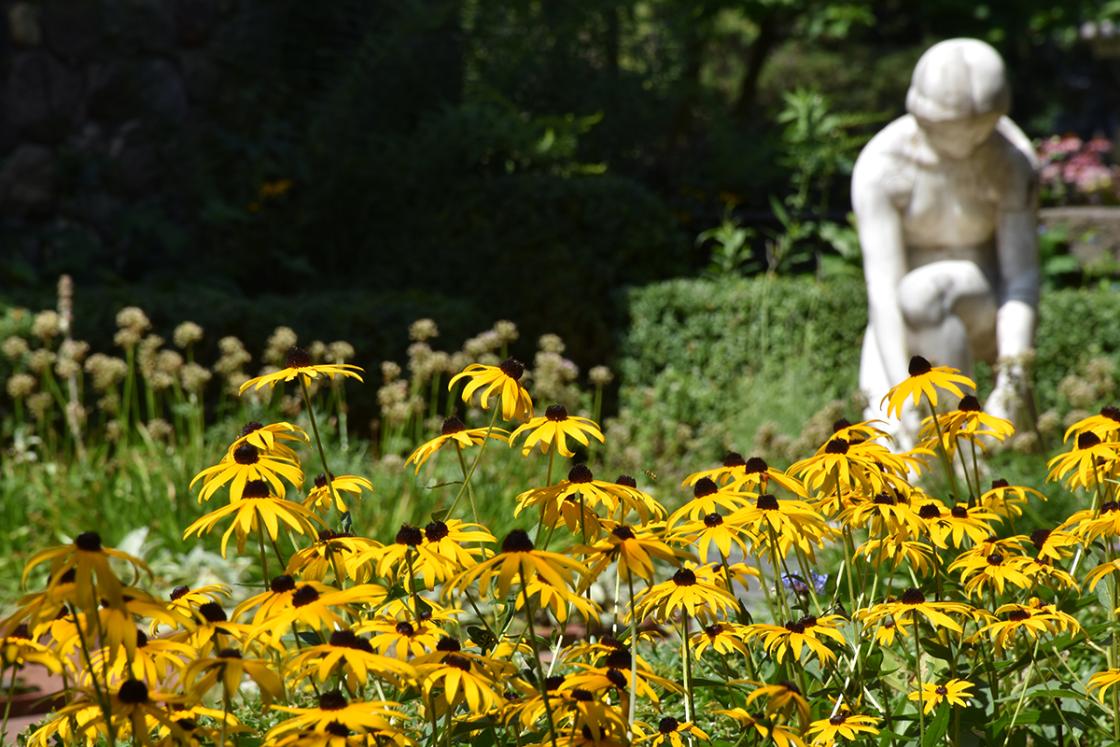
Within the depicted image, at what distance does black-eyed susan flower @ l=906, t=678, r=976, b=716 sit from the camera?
81.7 inches

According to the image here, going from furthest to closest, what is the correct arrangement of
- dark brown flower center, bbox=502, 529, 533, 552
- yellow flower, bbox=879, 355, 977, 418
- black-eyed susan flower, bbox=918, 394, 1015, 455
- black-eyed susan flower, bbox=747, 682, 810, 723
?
black-eyed susan flower, bbox=918, 394, 1015, 455, yellow flower, bbox=879, 355, 977, 418, black-eyed susan flower, bbox=747, 682, 810, 723, dark brown flower center, bbox=502, 529, 533, 552

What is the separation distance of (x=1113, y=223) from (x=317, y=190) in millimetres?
5403

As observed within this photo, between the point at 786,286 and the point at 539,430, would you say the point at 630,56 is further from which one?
the point at 539,430

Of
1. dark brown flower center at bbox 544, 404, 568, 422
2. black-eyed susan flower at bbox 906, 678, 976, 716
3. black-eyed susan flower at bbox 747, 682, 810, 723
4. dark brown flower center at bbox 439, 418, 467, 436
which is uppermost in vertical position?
dark brown flower center at bbox 544, 404, 568, 422

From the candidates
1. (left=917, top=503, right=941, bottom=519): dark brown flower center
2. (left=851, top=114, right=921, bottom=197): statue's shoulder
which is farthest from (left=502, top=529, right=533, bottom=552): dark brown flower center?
(left=851, top=114, right=921, bottom=197): statue's shoulder

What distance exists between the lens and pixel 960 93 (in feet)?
17.0

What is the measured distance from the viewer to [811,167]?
9500 mm

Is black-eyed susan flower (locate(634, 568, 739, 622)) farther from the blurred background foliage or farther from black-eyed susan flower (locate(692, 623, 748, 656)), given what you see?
the blurred background foliage

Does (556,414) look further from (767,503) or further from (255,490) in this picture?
(255,490)

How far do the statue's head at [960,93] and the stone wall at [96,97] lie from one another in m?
5.53

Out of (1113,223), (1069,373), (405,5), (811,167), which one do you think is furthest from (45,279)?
(1113,223)

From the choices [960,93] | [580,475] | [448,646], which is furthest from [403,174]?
[448,646]

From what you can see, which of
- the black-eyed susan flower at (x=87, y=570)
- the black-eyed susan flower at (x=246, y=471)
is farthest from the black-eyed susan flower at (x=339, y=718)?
the black-eyed susan flower at (x=246, y=471)

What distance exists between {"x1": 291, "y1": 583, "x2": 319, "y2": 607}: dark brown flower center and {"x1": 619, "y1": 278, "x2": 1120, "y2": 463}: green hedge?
5.75 m
